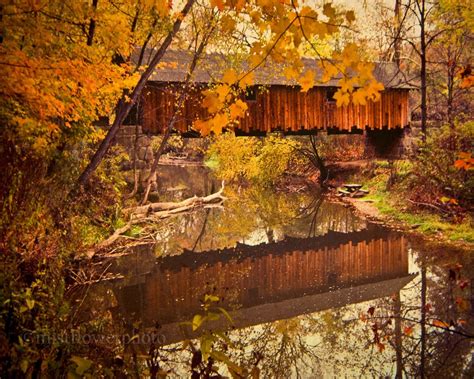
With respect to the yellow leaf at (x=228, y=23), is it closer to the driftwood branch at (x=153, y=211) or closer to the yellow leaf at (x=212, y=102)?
the yellow leaf at (x=212, y=102)

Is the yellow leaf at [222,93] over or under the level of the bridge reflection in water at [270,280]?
over

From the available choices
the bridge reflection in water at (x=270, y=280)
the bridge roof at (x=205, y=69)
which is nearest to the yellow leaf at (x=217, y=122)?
the bridge reflection in water at (x=270, y=280)

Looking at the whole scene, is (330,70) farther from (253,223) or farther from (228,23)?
(253,223)

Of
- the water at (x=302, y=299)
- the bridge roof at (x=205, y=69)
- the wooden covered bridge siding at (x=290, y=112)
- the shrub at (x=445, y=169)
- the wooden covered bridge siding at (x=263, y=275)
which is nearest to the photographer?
the water at (x=302, y=299)

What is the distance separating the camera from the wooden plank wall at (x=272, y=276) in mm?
7215

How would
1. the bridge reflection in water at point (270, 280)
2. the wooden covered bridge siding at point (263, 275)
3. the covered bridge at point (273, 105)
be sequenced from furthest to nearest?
the covered bridge at point (273, 105) < the wooden covered bridge siding at point (263, 275) < the bridge reflection in water at point (270, 280)

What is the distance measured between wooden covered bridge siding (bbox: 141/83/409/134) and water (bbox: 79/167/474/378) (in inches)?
177

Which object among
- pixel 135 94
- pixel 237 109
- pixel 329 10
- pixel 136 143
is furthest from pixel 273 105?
pixel 329 10

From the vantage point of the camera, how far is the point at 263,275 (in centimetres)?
868

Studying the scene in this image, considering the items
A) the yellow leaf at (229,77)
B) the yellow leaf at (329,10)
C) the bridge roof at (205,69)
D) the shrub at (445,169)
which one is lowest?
the shrub at (445,169)

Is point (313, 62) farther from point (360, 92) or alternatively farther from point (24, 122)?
point (360, 92)

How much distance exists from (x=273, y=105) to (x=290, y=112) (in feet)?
2.77

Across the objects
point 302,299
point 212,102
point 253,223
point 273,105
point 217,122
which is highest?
point 273,105

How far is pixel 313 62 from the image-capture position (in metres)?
17.9
